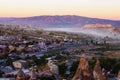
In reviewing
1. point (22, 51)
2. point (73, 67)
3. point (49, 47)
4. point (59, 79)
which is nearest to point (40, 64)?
point (73, 67)

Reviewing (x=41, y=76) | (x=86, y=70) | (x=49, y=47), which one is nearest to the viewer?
(x=86, y=70)

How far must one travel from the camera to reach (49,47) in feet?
293

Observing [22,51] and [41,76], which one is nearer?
[41,76]

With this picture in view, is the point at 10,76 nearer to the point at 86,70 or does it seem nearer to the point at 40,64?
the point at 40,64

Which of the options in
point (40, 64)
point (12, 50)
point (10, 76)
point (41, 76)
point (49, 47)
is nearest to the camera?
point (41, 76)

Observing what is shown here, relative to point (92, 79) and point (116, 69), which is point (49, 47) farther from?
point (92, 79)

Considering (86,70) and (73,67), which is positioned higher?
(86,70)

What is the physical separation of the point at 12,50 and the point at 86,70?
58.3 metres

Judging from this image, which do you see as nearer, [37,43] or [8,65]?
[8,65]

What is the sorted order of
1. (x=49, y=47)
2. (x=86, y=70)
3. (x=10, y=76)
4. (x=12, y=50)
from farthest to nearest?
(x=49, y=47) → (x=12, y=50) → (x=10, y=76) → (x=86, y=70)

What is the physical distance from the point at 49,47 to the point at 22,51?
45.8 feet

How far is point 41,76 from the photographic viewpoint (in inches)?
1526

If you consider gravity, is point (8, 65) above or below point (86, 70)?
below

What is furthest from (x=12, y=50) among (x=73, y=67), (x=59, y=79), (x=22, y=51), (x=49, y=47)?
(x=59, y=79)
